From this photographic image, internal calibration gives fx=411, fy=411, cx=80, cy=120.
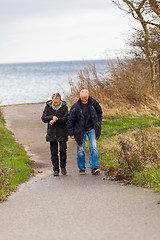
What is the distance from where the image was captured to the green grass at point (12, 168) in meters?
8.16

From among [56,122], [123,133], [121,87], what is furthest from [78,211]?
[121,87]

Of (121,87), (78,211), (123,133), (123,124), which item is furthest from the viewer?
(121,87)

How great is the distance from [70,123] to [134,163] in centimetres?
177

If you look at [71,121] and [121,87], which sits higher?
[121,87]

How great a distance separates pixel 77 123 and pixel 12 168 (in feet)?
6.28

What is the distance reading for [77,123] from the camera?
30.8 feet

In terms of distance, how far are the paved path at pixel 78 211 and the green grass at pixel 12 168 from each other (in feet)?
0.66

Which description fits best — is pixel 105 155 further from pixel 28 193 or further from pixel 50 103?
pixel 28 193

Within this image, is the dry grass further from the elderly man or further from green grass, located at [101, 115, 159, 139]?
the elderly man

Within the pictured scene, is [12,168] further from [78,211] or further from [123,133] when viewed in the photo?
[123,133]

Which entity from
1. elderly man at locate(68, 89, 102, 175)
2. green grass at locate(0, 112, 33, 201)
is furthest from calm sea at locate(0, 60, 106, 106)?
elderly man at locate(68, 89, 102, 175)

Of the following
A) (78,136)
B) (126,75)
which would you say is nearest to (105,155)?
(78,136)

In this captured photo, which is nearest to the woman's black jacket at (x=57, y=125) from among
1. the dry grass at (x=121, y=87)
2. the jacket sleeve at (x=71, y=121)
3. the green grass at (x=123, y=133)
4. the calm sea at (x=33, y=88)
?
the jacket sleeve at (x=71, y=121)

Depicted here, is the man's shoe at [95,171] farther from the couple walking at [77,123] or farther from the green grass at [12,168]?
the green grass at [12,168]
